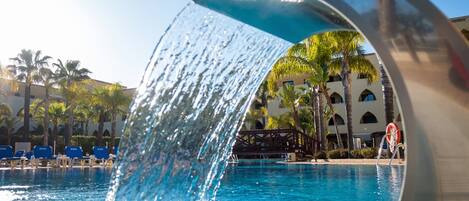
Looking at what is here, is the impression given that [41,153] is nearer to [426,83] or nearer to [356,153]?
[356,153]

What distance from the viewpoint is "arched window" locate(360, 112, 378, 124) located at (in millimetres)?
41500

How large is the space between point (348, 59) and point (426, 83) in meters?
24.8

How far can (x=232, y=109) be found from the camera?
15.5 feet

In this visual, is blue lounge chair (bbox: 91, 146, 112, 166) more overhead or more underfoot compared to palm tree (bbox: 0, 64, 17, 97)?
more underfoot

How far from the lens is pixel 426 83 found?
1.95 metres

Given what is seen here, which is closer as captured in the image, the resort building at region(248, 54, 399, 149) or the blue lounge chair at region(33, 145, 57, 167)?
the blue lounge chair at region(33, 145, 57, 167)

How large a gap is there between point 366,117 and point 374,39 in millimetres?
42165

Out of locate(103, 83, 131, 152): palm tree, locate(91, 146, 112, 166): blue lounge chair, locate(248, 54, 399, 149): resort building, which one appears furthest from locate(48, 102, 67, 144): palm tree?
locate(248, 54, 399, 149): resort building

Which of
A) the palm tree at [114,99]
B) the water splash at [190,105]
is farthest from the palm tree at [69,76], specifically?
the water splash at [190,105]

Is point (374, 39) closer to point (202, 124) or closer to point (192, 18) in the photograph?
point (192, 18)

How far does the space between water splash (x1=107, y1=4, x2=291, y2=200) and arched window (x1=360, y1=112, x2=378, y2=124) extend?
3897 cm

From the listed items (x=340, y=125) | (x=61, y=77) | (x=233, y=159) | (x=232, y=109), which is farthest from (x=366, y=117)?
(x=232, y=109)

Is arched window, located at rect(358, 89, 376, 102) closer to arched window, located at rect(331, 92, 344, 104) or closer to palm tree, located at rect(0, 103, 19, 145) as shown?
arched window, located at rect(331, 92, 344, 104)

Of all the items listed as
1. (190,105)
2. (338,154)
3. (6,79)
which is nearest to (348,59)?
(338,154)
